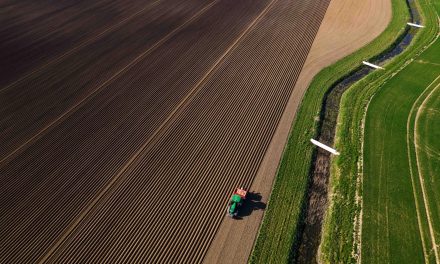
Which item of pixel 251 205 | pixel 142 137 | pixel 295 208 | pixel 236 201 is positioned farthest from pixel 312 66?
pixel 236 201

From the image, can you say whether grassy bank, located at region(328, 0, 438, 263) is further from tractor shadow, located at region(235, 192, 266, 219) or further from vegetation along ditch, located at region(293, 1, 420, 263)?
tractor shadow, located at region(235, 192, 266, 219)

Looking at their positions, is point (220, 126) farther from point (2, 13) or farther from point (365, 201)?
point (2, 13)

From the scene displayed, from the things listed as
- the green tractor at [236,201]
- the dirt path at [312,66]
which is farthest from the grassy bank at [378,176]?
the green tractor at [236,201]

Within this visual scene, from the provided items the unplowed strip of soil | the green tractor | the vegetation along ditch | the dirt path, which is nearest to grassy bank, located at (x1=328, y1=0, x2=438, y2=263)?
the vegetation along ditch

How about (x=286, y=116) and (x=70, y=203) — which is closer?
(x=70, y=203)

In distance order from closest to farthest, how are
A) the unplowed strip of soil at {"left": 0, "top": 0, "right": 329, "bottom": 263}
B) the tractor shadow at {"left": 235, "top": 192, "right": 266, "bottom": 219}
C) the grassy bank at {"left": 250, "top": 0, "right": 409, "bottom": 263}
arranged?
1. the grassy bank at {"left": 250, "top": 0, "right": 409, "bottom": 263}
2. the unplowed strip of soil at {"left": 0, "top": 0, "right": 329, "bottom": 263}
3. the tractor shadow at {"left": 235, "top": 192, "right": 266, "bottom": 219}

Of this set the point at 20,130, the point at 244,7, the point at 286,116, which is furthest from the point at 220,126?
the point at 244,7
